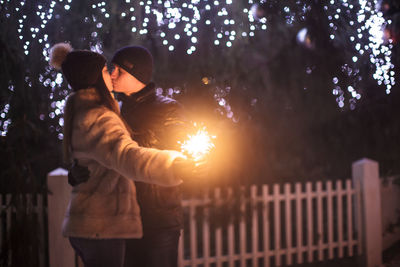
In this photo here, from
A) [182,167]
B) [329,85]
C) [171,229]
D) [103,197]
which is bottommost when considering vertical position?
[171,229]

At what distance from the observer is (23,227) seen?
379 centimetres

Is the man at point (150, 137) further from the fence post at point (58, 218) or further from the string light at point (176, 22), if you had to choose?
the string light at point (176, 22)

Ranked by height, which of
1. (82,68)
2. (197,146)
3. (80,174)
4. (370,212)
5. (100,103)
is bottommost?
(370,212)

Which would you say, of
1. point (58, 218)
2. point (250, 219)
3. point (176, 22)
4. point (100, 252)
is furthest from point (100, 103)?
point (250, 219)

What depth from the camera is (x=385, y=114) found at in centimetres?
476

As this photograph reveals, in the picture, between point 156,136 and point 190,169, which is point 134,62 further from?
point 190,169

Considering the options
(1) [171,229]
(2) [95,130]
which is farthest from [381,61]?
(2) [95,130]

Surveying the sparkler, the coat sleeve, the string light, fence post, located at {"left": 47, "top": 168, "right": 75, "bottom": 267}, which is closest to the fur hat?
the coat sleeve

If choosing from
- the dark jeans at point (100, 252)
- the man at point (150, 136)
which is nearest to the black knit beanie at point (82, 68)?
the man at point (150, 136)

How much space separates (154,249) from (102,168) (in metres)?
0.56

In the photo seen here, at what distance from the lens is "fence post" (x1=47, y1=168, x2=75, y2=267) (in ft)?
12.4

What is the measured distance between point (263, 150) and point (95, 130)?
3.63 metres

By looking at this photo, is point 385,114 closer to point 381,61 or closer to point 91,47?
point 381,61

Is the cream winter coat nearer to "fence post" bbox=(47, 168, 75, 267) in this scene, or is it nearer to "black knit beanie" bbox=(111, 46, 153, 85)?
"black knit beanie" bbox=(111, 46, 153, 85)
